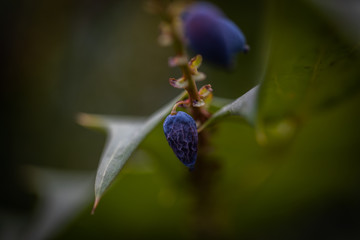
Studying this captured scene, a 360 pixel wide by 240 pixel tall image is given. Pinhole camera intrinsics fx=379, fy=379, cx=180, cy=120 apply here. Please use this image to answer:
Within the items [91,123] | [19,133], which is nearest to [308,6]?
[91,123]

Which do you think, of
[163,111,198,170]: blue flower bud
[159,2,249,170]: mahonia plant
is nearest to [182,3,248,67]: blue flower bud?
[159,2,249,170]: mahonia plant

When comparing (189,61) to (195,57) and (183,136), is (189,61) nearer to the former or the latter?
(195,57)

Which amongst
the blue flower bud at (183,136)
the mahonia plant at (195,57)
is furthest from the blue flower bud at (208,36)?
the blue flower bud at (183,136)

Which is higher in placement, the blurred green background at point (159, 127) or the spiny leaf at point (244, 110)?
the blurred green background at point (159, 127)

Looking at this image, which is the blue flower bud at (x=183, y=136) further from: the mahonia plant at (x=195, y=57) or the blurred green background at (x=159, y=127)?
the blurred green background at (x=159, y=127)

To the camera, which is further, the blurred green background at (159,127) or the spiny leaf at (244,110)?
the blurred green background at (159,127)

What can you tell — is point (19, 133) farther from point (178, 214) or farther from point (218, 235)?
point (218, 235)

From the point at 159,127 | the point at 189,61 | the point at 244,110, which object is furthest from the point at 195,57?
the point at 159,127
